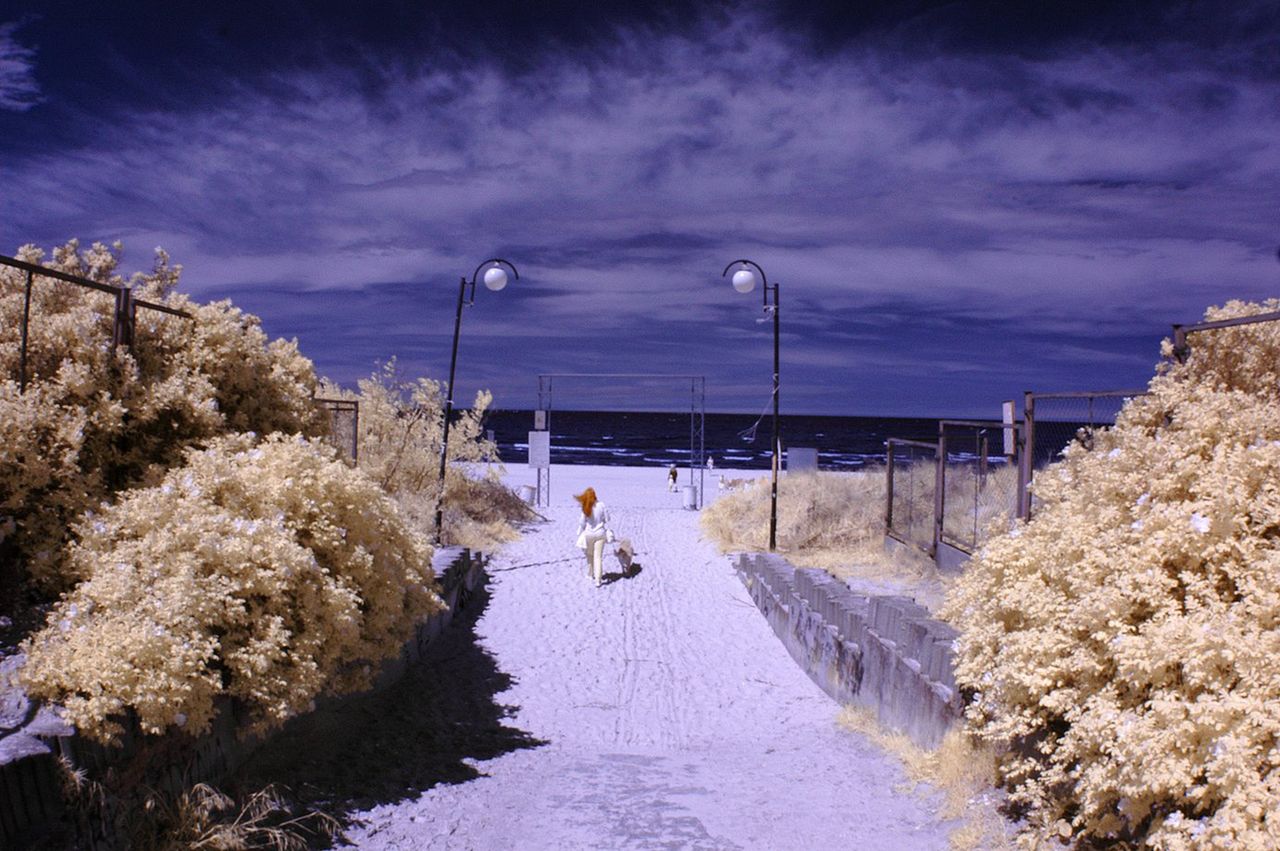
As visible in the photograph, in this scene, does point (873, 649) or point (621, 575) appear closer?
point (873, 649)

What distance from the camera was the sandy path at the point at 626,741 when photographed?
563cm

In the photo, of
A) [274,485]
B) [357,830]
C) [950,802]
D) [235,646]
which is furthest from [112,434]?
[950,802]

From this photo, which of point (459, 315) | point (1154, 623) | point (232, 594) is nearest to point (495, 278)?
point (459, 315)

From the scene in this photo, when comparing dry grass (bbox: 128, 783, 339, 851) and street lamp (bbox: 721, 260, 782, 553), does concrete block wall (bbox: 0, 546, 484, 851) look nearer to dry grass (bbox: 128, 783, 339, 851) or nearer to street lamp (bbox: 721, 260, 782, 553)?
dry grass (bbox: 128, 783, 339, 851)

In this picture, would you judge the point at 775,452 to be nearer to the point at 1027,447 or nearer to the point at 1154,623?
the point at 1027,447

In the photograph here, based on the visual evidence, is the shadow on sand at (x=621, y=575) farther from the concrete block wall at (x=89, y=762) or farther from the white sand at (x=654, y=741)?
the concrete block wall at (x=89, y=762)

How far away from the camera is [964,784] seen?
5.49 metres

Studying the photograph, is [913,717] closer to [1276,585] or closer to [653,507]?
[1276,585]

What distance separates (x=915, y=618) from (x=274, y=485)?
4693 mm

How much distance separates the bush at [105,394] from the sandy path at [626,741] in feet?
6.54

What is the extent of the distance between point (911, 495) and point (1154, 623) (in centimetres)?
924

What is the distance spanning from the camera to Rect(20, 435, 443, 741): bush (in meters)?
4.25

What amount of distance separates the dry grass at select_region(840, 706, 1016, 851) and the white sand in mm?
121

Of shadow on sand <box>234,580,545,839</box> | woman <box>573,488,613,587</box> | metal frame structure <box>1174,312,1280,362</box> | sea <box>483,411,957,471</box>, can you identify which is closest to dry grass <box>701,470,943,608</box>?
woman <box>573,488,613,587</box>
